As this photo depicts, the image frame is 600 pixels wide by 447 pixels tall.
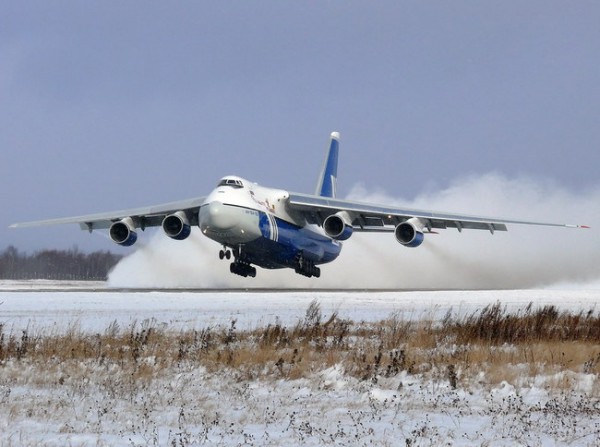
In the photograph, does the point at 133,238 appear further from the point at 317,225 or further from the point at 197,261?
the point at 197,261

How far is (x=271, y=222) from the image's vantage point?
32.0 m

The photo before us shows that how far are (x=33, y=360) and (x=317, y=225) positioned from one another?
1076 inches

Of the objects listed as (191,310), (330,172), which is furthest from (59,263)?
(191,310)

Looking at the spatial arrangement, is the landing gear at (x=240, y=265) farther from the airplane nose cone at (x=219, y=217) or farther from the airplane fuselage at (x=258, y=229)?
the airplane nose cone at (x=219, y=217)

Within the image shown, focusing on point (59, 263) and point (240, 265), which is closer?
point (240, 265)

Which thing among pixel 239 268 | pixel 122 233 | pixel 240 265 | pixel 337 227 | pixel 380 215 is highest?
pixel 380 215

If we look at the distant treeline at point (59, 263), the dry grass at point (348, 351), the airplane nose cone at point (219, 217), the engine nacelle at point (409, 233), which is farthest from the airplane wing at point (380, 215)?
the distant treeline at point (59, 263)

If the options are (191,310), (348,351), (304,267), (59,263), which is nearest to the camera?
(348,351)

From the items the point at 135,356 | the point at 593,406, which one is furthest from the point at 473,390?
the point at 135,356

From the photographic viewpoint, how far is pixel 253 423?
6484 mm

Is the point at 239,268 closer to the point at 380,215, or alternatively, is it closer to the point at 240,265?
the point at 240,265

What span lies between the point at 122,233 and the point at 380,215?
11.3m

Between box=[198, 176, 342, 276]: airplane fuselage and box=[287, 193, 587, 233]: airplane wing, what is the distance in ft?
2.99

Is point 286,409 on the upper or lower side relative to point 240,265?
lower
